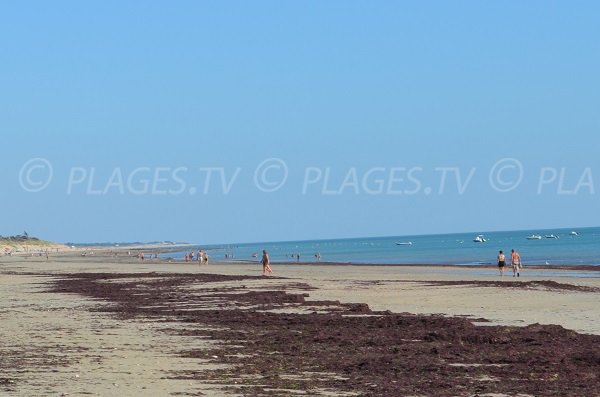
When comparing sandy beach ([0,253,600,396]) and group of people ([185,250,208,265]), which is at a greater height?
group of people ([185,250,208,265])

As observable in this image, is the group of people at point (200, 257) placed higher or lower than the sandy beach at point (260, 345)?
higher

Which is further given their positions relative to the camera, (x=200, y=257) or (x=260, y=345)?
(x=200, y=257)

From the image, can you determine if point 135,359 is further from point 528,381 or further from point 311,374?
point 528,381

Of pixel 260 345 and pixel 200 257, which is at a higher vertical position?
pixel 200 257

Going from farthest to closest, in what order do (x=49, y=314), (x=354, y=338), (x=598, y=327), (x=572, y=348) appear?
(x=49, y=314) → (x=598, y=327) → (x=354, y=338) → (x=572, y=348)

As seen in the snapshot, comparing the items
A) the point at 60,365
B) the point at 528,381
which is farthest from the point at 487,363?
the point at 60,365

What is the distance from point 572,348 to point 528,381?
319 centimetres

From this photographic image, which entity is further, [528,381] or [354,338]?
[354,338]

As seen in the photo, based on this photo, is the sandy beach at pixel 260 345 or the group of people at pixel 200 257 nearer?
the sandy beach at pixel 260 345

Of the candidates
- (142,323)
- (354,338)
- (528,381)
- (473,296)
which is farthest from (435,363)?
(473,296)

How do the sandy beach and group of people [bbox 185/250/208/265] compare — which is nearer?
the sandy beach

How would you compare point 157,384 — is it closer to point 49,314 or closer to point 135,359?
point 135,359

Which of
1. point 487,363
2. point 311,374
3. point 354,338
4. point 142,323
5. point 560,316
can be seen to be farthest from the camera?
point 560,316

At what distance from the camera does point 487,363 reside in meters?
12.8
